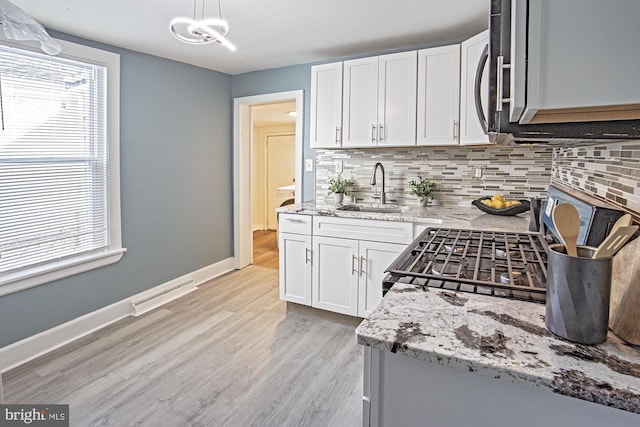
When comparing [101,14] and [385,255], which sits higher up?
[101,14]

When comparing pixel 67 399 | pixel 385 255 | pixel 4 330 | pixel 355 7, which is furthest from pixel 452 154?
pixel 4 330

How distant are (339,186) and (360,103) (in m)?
0.77

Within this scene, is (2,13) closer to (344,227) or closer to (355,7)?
(355,7)

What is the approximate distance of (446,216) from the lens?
108 inches

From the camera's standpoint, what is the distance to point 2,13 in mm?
1444

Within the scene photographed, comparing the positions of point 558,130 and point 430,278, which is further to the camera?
point 430,278

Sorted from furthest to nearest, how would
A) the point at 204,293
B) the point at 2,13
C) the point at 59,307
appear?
1. the point at 204,293
2. the point at 59,307
3. the point at 2,13

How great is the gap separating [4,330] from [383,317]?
2740 mm

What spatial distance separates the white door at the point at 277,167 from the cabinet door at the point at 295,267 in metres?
3.75

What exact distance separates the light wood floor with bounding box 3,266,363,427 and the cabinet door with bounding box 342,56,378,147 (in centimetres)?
154

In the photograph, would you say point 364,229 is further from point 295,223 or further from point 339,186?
point 339,186

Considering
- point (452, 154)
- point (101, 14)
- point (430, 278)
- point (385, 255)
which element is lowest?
point (385, 255)

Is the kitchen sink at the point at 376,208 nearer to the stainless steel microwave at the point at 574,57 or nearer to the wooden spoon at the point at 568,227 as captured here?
the wooden spoon at the point at 568,227

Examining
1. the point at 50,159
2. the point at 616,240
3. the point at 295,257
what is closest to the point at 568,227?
the point at 616,240
